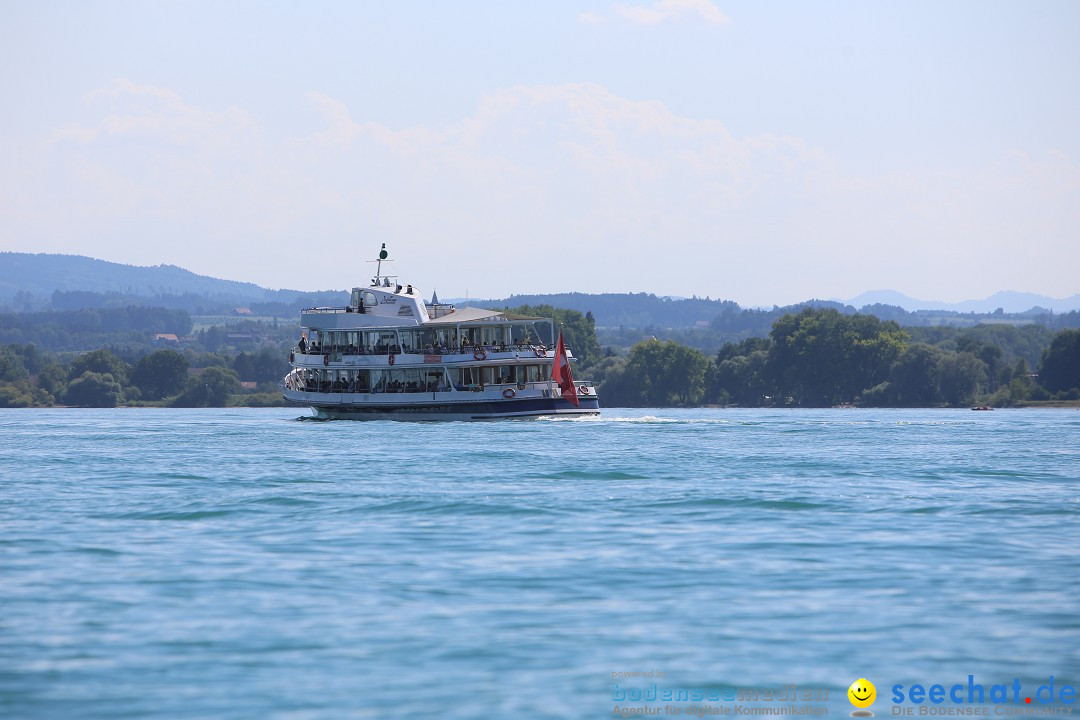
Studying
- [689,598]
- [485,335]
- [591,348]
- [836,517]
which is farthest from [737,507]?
[591,348]

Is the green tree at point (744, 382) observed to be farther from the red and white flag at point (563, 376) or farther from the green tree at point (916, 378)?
the red and white flag at point (563, 376)

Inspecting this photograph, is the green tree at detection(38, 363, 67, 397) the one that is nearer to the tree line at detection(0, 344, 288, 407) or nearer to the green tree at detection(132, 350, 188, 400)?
the tree line at detection(0, 344, 288, 407)

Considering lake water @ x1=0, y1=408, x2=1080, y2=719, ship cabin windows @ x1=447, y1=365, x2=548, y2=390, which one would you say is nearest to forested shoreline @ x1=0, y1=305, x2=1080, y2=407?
ship cabin windows @ x1=447, y1=365, x2=548, y2=390

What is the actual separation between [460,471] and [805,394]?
12536 cm

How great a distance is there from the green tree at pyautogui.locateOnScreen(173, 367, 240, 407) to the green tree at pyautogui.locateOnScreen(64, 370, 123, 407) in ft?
24.0

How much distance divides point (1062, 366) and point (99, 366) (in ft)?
385

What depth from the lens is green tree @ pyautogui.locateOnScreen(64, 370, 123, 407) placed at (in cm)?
17862

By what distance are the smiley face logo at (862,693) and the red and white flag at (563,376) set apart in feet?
204

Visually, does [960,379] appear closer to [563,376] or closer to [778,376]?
[778,376]

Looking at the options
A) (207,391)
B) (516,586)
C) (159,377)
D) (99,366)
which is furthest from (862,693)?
(99,366)

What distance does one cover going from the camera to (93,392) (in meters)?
179

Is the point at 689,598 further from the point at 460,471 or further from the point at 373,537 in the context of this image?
the point at 460,471

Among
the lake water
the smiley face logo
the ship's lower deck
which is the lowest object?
the smiley face logo

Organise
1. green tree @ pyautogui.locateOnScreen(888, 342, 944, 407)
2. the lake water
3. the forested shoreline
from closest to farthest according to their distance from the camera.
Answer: the lake water → the forested shoreline → green tree @ pyautogui.locateOnScreen(888, 342, 944, 407)
